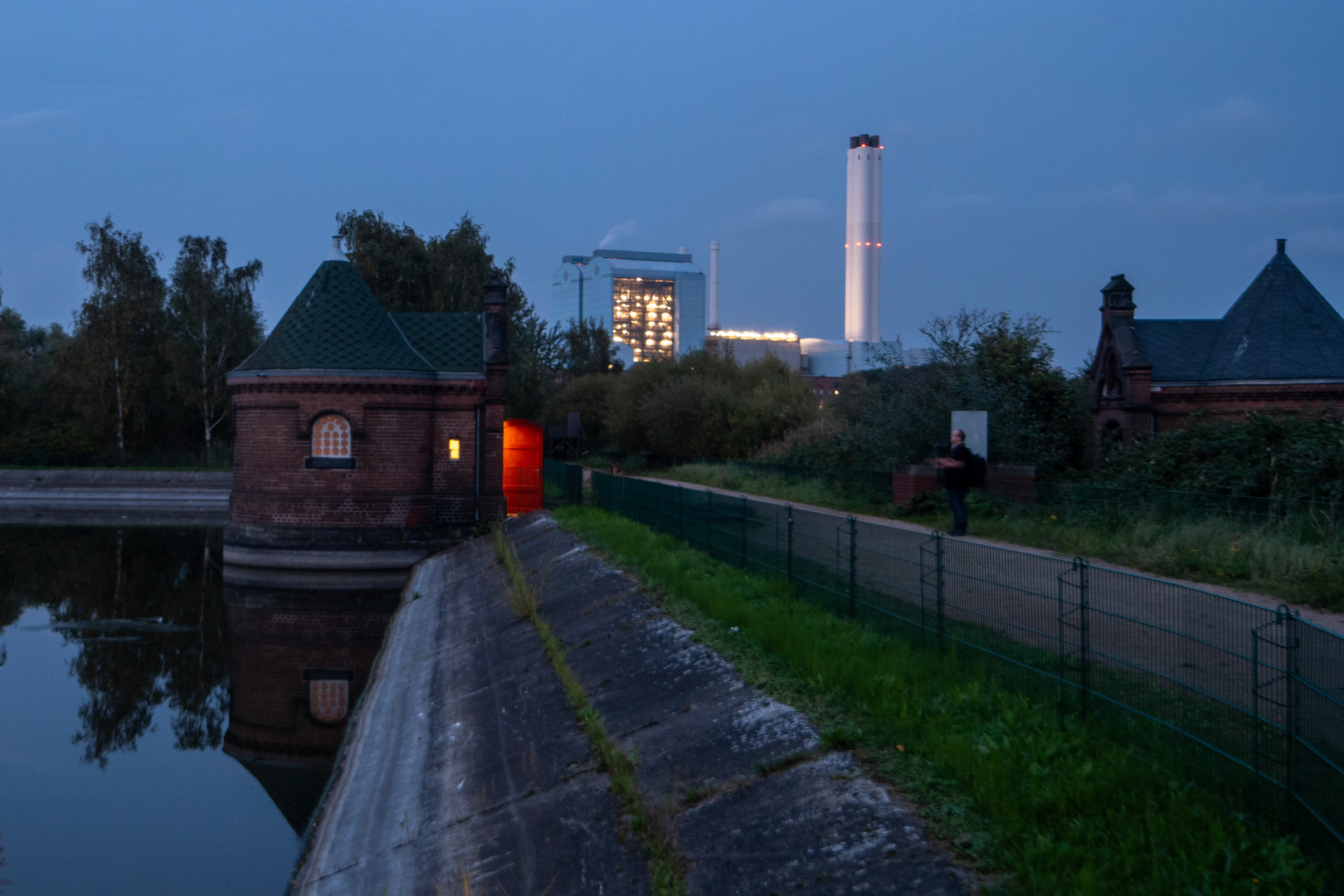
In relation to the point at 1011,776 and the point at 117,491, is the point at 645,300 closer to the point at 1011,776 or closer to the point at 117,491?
the point at 117,491

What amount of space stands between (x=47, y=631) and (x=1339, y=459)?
23381 mm

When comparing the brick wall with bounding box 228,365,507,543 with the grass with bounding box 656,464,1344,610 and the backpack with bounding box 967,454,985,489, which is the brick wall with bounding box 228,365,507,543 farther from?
the backpack with bounding box 967,454,985,489

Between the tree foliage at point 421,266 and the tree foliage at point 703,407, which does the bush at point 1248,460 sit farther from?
the tree foliage at point 421,266

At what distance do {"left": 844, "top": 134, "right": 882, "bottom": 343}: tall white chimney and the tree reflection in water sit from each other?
92.9 m

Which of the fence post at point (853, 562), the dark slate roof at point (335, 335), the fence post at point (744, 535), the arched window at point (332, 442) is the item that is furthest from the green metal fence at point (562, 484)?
the fence post at point (853, 562)

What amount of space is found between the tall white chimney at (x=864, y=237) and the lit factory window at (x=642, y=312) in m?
40.0

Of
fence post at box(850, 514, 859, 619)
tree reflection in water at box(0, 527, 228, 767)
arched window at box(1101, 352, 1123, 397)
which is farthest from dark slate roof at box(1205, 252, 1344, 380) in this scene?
tree reflection in water at box(0, 527, 228, 767)

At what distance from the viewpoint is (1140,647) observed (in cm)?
653

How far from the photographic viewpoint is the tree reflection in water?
1465 centimetres

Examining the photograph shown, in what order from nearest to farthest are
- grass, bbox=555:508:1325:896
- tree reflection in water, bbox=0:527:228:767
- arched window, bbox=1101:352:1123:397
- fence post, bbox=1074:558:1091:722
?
grass, bbox=555:508:1325:896 → fence post, bbox=1074:558:1091:722 → tree reflection in water, bbox=0:527:228:767 → arched window, bbox=1101:352:1123:397

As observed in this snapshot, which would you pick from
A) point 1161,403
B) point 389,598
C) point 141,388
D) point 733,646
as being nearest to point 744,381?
point 1161,403

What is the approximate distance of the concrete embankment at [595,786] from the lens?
5.92 meters

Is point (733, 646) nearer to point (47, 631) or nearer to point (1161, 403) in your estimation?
point (47, 631)

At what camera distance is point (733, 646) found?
998 centimetres
